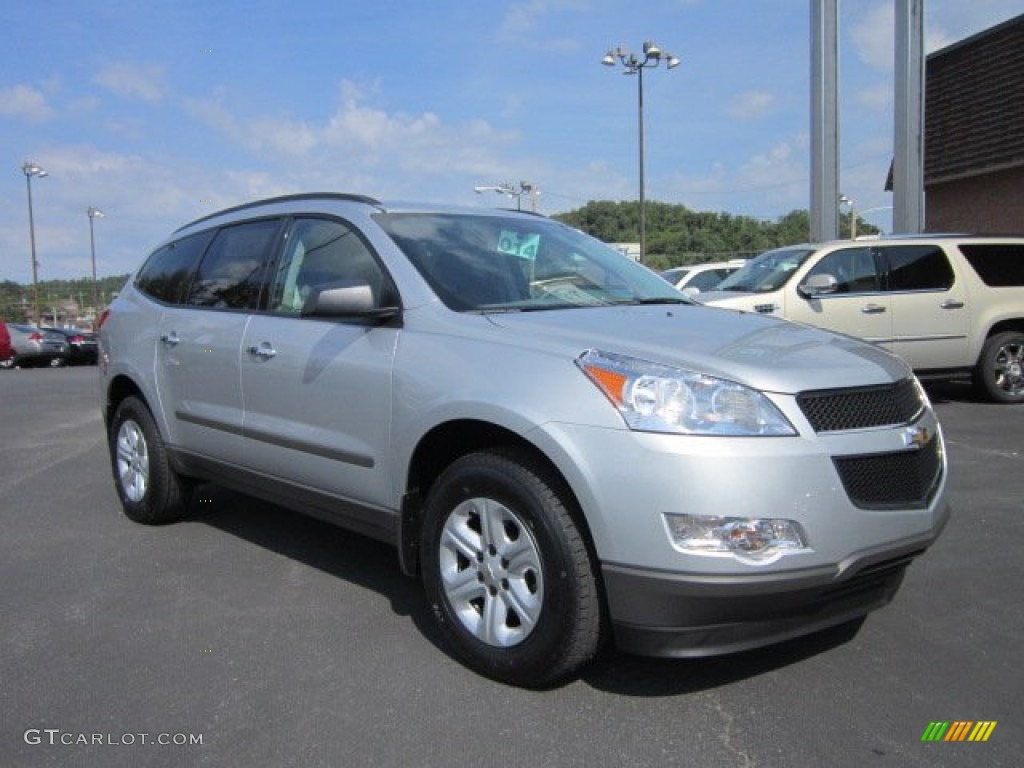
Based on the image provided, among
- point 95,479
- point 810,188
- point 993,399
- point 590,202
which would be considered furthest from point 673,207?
point 95,479

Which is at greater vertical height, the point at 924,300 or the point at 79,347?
the point at 924,300

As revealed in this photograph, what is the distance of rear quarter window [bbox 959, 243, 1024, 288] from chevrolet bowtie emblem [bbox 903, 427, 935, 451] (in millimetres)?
7424

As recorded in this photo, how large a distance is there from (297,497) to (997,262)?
853cm

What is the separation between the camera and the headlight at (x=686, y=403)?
108 inches

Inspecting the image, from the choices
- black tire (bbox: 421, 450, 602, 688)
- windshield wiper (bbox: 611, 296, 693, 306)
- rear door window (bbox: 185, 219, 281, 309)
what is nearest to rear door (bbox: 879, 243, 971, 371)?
windshield wiper (bbox: 611, 296, 693, 306)

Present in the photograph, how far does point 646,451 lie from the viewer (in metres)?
2.72

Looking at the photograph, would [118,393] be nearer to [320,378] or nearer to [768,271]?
[320,378]

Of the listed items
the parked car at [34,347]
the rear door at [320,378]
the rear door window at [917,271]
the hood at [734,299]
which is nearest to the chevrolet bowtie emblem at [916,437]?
the rear door at [320,378]

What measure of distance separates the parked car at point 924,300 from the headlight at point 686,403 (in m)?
6.61

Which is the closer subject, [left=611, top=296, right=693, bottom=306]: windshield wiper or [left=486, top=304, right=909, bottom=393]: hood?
[left=486, top=304, right=909, bottom=393]: hood

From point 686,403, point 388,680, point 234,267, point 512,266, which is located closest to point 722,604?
point 686,403

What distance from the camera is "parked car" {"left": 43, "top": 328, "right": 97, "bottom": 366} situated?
85.1ft

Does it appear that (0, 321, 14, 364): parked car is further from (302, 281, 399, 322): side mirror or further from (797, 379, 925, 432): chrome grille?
(797, 379, 925, 432): chrome grille

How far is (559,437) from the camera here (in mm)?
2869
